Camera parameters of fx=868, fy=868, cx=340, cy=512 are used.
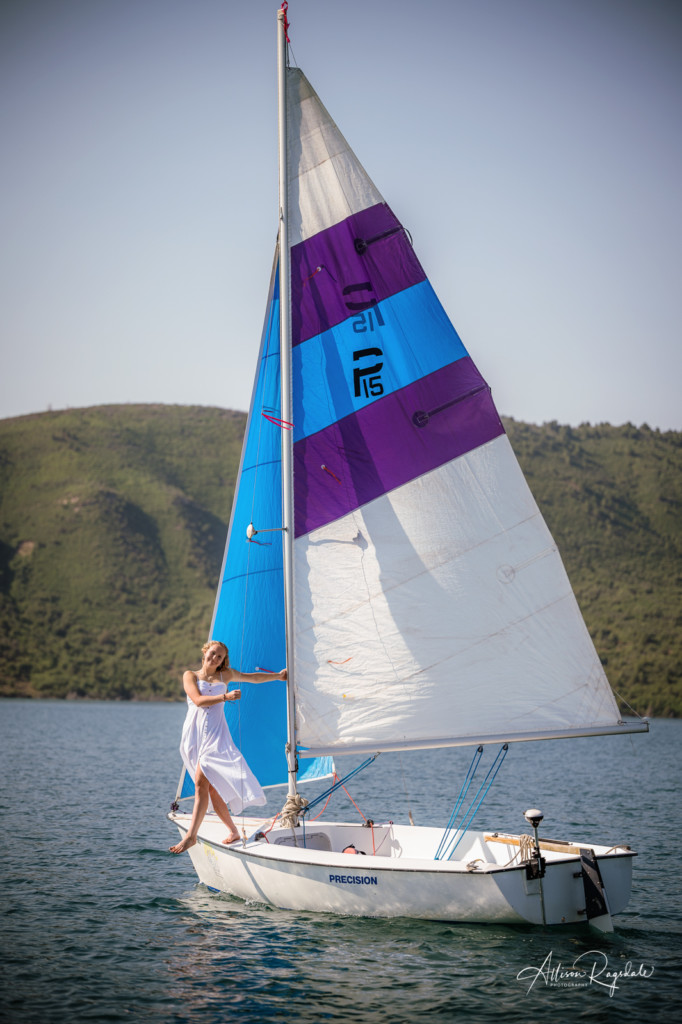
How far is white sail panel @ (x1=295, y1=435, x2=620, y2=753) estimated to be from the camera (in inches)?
365

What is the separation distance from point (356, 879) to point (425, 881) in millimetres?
733

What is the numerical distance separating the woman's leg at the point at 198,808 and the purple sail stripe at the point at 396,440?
295cm

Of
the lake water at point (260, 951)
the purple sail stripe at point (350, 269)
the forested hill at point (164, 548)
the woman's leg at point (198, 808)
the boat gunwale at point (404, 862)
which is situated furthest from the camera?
the forested hill at point (164, 548)

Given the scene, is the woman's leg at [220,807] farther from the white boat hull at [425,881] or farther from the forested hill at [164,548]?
the forested hill at [164,548]

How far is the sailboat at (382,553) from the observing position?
9297 millimetres

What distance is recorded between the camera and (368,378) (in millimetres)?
10039

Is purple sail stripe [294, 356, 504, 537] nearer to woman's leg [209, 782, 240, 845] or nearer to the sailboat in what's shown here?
the sailboat

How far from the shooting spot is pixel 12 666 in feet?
305

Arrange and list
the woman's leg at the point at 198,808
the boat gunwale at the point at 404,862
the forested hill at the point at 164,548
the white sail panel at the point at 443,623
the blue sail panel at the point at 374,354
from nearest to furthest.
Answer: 1. the boat gunwale at the point at 404,862
2. the white sail panel at the point at 443,623
3. the woman's leg at the point at 198,808
4. the blue sail panel at the point at 374,354
5. the forested hill at the point at 164,548

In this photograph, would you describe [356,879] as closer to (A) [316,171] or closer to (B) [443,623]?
(B) [443,623]

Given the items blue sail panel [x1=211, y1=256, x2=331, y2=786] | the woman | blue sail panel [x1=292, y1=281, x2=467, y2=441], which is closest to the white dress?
the woman

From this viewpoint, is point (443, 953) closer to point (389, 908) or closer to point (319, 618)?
point (389, 908)

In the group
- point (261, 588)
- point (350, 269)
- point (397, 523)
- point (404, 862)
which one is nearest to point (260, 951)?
point (404, 862)

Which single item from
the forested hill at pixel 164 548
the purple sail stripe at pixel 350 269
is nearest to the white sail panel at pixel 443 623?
the purple sail stripe at pixel 350 269
